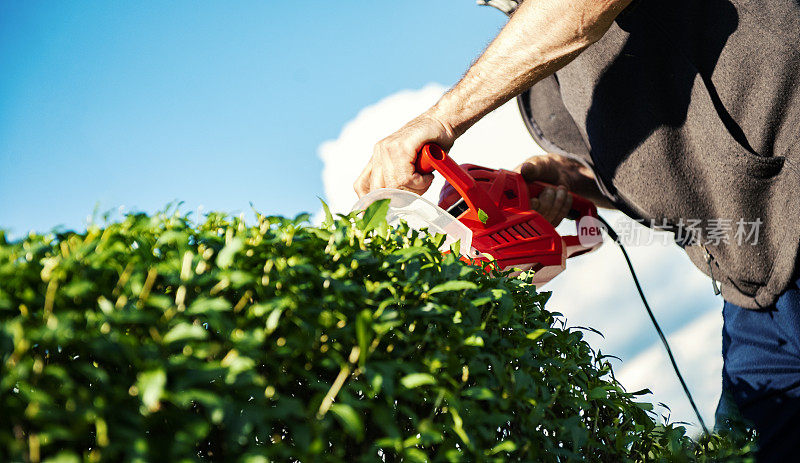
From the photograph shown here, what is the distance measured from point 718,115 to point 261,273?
1744 millimetres

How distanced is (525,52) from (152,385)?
1473 millimetres

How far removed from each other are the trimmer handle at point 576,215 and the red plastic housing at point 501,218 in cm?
17

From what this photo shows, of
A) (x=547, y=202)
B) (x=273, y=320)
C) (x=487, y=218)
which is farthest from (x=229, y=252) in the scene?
(x=547, y=202)

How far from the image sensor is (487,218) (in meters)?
1.62

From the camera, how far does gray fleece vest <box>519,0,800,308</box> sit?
1773mm

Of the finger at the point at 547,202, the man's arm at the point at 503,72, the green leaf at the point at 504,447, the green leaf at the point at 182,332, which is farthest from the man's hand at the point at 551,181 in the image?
the green leaf at the point at 182,332

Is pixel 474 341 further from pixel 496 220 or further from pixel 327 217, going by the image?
pixel 496 220

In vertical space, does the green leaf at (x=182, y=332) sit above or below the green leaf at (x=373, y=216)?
below

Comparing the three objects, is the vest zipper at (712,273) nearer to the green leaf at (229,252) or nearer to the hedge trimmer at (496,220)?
the hedge trimmer at (496,220)

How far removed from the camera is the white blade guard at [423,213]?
1.56m

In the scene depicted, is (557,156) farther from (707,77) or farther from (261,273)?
(261,273)

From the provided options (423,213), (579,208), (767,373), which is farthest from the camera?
(579,208)

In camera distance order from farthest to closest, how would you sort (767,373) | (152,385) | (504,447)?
(767,373) < (504,447) < (152,385)

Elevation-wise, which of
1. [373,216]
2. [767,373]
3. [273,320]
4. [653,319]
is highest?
[373,216]
